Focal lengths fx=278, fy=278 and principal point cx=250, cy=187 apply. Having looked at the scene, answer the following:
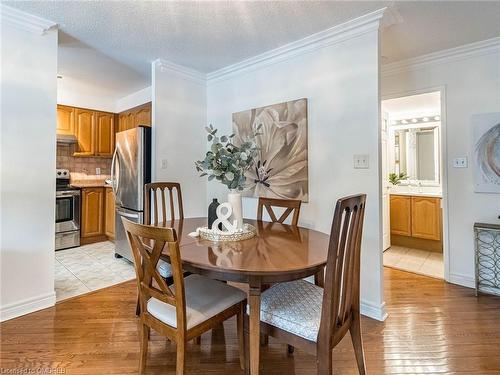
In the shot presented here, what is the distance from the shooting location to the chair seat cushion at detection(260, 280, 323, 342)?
4.03ft

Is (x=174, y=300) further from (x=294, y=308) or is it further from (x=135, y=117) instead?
(x=135, y=117)

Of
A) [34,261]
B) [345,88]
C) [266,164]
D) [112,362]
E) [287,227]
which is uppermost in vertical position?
[345,88]

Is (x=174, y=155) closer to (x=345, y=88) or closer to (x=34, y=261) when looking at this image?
(x=34, y=261)

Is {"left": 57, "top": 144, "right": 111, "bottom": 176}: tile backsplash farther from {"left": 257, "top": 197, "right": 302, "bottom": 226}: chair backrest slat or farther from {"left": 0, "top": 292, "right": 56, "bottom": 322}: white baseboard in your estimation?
{"left": 257, "top": 197, "right": 302, "bottom": 226}: chair backrest slat

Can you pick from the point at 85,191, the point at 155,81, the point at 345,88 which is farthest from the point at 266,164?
the point at 85,191

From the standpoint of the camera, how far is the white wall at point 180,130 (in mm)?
3109

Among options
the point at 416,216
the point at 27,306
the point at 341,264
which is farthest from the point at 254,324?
the point at 416,216

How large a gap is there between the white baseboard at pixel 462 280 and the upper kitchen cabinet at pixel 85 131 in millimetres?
5064

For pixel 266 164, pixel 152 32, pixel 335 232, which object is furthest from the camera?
pixel 266 164

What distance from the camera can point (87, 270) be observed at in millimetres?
3164

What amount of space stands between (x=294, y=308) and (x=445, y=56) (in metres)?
2.99

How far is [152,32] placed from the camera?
2.43 meters

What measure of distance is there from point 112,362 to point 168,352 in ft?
1.04

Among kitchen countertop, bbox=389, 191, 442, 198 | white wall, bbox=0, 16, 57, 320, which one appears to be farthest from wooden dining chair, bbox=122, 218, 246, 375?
kitchen countertop, bbox=389, 191, 442, 198
